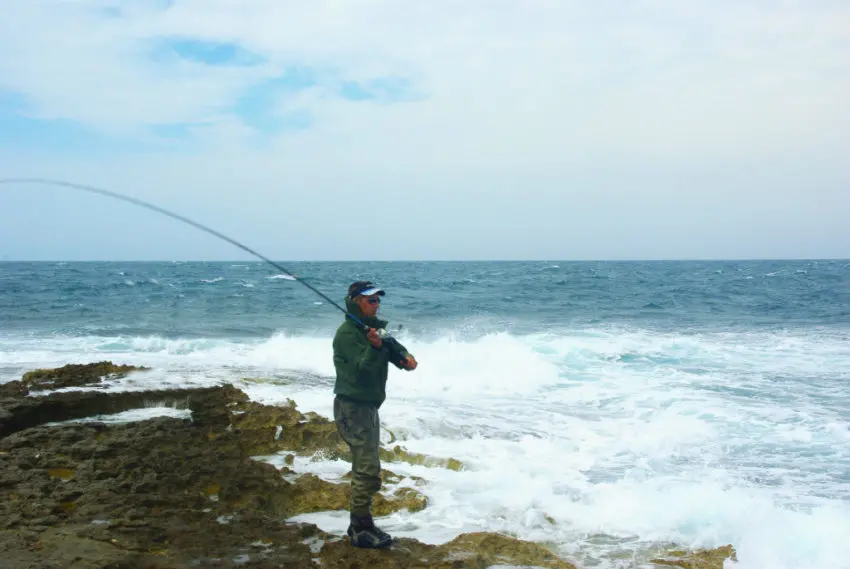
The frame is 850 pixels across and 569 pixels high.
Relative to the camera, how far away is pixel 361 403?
4.55m

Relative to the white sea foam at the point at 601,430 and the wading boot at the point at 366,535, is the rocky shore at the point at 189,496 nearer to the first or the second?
the wading boot at the point at 366,535

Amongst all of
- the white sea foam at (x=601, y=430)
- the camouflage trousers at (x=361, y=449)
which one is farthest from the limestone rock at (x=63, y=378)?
the camouflage trousers at (x=361, y=449)

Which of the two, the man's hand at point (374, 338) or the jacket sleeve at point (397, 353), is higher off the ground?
the man's hand at point (374, 338)

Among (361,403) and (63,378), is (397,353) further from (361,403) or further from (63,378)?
(63,378)

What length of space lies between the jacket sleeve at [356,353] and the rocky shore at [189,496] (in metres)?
1.22

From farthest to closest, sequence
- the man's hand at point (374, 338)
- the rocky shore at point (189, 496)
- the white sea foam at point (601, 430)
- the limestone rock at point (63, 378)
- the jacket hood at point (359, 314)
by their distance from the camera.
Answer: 1. the limestone rock at point (63, 378)
2. the white sea foam at point (601, 430)
3. the jacket hood at point (359, 314)
4. the man's hand at point (374, 338)
5. the rocky shore at point (189, 496)

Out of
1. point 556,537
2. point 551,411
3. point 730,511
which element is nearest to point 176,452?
point 556,537

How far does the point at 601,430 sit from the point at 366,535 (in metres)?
5.41

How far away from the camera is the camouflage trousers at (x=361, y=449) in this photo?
455 centimetres

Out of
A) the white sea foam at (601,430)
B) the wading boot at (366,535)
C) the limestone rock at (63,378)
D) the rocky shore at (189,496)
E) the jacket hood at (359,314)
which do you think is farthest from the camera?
the limestone rock at (63,378)

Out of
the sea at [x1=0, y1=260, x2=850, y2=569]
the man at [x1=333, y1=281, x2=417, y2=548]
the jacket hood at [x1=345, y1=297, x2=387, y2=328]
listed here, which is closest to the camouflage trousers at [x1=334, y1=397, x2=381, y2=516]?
the man at [x1=333, y1=281, x2=417, y2=548]

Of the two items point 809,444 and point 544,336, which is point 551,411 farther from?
point 544,336

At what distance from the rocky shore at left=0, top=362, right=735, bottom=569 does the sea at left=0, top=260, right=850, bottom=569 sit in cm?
34

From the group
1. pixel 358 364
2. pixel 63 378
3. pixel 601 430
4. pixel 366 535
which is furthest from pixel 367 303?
pixel 63 378
